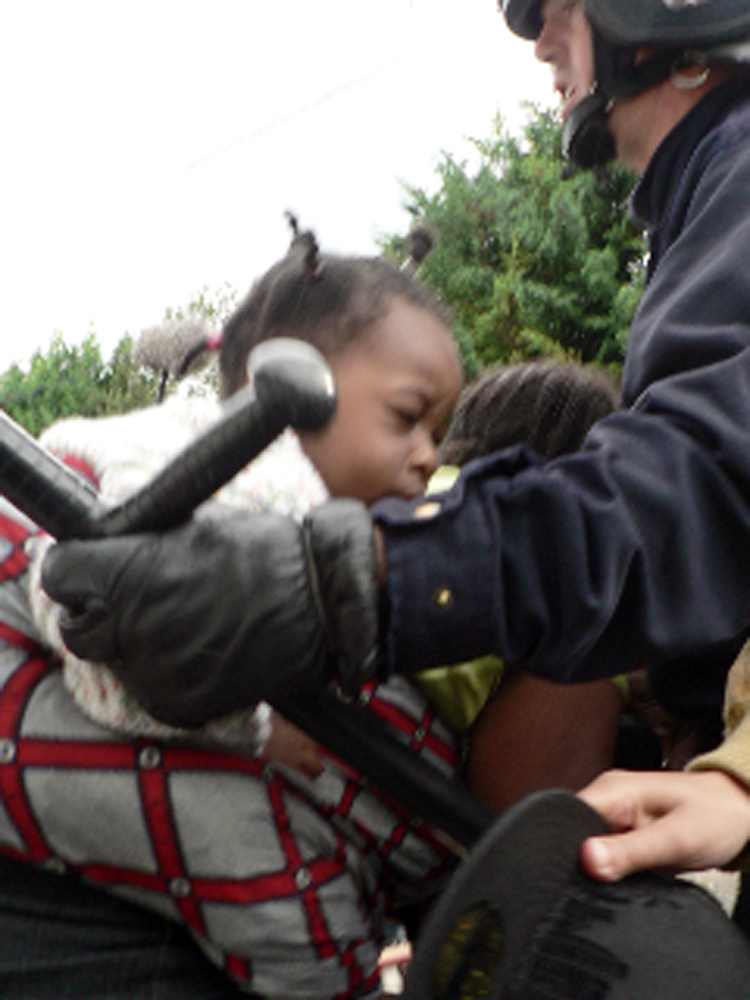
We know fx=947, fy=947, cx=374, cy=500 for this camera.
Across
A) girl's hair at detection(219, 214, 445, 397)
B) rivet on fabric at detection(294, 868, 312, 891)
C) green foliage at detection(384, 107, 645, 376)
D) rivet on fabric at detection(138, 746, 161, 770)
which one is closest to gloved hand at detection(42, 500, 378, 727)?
rivet on fabric at detection(138, 746, 161, 770)

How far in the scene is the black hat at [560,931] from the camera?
0.63 meters

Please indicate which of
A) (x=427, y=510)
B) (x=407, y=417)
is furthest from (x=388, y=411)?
(x=427, y=510)

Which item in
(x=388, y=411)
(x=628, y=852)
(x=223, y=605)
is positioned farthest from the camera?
(x=388, y=411)

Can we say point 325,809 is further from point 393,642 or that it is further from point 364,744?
point 393,642

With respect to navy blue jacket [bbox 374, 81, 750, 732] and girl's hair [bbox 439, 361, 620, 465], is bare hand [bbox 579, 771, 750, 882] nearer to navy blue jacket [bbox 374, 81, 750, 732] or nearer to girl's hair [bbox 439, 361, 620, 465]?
navy blue jacket [bbox 374, 81, 750, 732]

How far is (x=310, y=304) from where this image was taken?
126cm

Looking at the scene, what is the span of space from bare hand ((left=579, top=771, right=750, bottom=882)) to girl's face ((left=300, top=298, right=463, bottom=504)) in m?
0.44

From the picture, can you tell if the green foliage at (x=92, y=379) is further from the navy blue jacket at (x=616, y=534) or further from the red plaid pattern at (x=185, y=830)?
the navy blue jacket at (x=616, y=534)

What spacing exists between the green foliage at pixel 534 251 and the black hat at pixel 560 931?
179 cm

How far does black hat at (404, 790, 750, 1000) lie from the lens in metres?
0.63

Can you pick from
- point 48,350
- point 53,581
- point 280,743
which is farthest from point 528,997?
point 48,350

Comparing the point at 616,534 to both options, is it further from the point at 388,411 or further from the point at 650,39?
the point at 650,39

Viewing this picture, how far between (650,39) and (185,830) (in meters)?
1.28

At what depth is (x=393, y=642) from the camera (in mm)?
713
